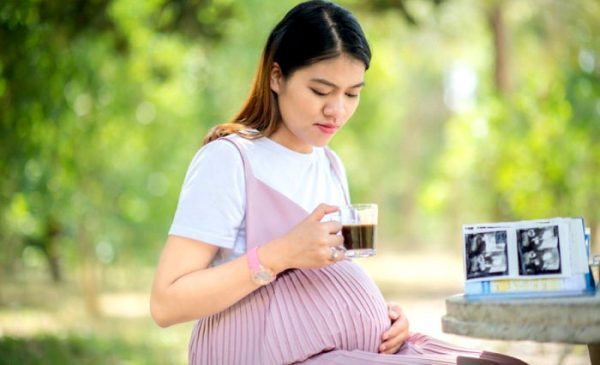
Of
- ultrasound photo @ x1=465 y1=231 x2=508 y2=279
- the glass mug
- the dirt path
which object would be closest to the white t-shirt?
the glass mug

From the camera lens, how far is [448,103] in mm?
37344

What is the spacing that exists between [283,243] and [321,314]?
234mm

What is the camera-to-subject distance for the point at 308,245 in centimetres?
237

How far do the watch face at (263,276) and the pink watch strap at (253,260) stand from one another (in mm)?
10

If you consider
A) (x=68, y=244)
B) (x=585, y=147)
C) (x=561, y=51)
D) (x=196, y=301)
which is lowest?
(x=196, y=301)

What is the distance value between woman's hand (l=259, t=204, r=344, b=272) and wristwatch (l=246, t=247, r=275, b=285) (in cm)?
2

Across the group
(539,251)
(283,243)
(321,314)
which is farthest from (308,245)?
(539,251)

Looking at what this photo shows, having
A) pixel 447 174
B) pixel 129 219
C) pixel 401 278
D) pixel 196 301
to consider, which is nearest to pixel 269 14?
pixel 129 219

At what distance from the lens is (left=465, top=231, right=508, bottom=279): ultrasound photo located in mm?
2293

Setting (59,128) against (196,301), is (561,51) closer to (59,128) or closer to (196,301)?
(59,128)

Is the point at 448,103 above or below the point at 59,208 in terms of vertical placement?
above

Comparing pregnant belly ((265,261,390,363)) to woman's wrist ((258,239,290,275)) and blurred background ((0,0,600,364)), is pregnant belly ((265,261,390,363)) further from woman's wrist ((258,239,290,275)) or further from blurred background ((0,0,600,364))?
blurred background ((0,0,600,364))

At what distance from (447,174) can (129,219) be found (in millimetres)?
6145

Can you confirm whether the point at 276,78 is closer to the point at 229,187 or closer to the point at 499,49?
the point at 229,187
